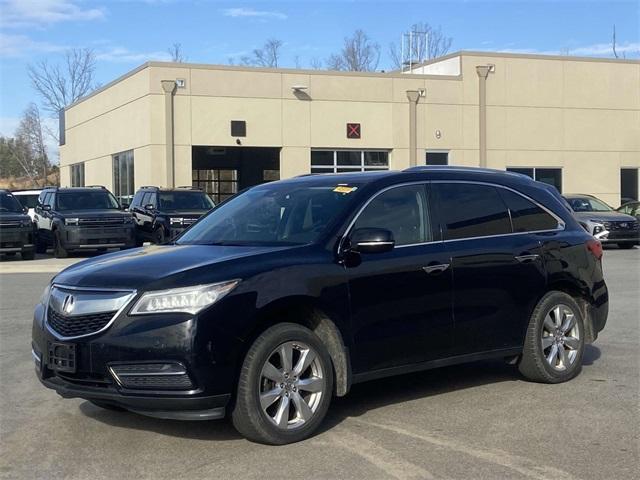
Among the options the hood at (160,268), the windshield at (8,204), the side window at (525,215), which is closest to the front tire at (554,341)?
the side window at (525,215)

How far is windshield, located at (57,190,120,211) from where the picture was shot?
21.7m

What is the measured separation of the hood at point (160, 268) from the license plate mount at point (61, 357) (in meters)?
0.42

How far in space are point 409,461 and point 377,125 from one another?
88.4 feet

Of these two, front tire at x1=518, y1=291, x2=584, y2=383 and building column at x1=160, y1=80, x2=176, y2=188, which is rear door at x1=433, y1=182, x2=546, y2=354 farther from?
building column at x1=160, y1=80, x2=176, y2=188

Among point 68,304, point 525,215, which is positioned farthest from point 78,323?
point 525,215

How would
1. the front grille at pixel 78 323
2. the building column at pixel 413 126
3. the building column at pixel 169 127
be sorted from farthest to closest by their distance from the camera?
the building column at pixel 413 126 → the building column at pixel 169 127 → the front grille at pixel 78 323

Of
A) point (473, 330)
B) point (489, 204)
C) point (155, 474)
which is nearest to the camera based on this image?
point (155, 474)

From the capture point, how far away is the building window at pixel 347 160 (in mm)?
30906

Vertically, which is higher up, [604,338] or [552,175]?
[552,175]

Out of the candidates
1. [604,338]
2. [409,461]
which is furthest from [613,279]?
[409,461]

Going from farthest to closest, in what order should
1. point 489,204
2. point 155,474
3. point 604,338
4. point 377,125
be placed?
point 377,125 → point 604,338 → point 489,204 → point 155,474

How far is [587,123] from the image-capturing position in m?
33.3

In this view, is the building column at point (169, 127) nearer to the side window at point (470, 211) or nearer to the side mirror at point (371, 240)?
the side window at point (470, 211)

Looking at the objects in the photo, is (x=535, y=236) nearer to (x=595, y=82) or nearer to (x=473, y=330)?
(x=473, y=330)
